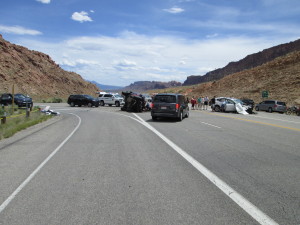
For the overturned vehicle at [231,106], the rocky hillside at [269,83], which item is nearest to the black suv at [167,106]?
the overturned vehicle at [231,106]

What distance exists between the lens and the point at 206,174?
6207 millimetres

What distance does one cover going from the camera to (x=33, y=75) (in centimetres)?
7638

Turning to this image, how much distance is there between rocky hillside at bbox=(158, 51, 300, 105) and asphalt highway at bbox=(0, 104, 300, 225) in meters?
48.3

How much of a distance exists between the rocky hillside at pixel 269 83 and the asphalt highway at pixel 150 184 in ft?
158

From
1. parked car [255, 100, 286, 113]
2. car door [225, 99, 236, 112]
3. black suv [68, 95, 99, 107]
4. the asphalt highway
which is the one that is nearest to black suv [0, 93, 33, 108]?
black suv [68, 95, 99, 107]

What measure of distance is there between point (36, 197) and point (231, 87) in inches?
2989

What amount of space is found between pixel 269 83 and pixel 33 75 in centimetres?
5550

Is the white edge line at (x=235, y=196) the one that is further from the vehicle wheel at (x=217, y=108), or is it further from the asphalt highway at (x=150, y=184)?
the vehicle wheel at (x=217, y=108)

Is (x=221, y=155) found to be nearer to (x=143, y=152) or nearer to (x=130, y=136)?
(x=143, y=152)

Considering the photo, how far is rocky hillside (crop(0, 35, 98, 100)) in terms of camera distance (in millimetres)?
68125

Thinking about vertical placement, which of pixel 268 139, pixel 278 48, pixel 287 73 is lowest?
pixel 268 139

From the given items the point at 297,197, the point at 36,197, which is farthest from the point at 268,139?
the point at 36,197

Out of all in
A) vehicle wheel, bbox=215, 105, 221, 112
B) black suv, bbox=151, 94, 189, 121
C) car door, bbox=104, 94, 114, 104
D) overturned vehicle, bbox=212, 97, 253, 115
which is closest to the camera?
black suv, bbox=151, 94, 189, 121

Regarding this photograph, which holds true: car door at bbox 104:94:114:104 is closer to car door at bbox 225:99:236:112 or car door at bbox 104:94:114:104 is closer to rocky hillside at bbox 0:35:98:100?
car door at bbox 225:99:236:112
